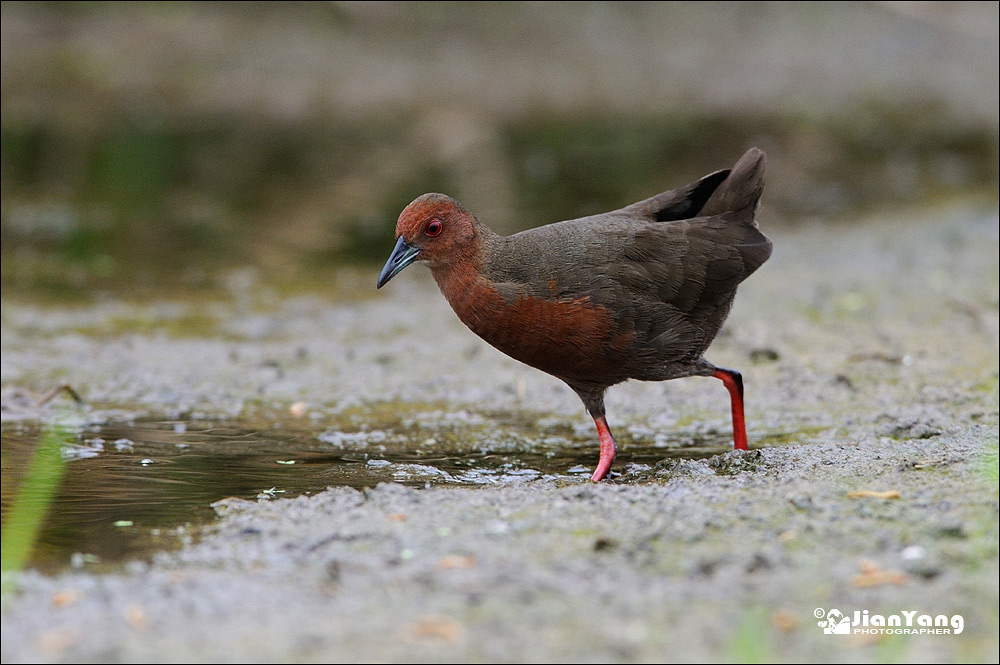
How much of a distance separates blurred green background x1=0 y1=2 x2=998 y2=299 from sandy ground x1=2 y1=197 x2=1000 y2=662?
328 centimetres

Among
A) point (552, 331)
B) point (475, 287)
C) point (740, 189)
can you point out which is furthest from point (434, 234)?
point (740, 189)

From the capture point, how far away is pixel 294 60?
19.1 meters

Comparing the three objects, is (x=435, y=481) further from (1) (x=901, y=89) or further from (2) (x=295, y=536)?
(1) (x=901, y=89)

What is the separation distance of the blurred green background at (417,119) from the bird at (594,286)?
15.9ft

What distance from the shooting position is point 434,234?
17.2ft

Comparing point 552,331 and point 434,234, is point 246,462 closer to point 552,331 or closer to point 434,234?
point 434,234

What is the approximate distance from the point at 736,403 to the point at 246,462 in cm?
235

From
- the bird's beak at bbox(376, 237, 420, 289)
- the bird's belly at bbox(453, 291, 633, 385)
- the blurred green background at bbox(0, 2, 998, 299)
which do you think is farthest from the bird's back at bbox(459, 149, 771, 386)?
the blurred green background at bbox(0, 2, 998, 299)

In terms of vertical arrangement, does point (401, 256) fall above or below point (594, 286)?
above

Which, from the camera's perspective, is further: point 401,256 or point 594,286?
point 401,256

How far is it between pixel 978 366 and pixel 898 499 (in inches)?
125

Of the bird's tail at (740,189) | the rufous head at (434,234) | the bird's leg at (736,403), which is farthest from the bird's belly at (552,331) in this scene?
the bird's tail at (740,189)

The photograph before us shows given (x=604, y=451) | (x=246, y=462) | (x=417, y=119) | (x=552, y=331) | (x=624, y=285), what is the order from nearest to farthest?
(x=552, y=331) → (x=624, y=285) → (x=604, y=451) → (x=246, y=462) → (x=417, y=119)

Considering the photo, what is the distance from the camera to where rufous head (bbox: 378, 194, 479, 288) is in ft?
17.1
